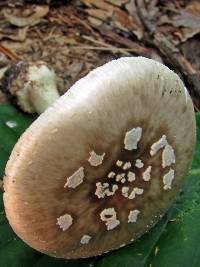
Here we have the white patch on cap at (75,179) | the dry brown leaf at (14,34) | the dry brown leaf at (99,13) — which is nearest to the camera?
the white patch on cap at (75,179)

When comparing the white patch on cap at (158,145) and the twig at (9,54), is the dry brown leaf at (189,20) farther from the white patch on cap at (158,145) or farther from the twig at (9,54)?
the white patch on cap at (158,145)

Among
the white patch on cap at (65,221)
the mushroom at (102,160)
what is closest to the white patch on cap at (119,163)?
the mushroom at (102,160)

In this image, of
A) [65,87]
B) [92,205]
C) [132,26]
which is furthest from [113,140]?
[132,26]

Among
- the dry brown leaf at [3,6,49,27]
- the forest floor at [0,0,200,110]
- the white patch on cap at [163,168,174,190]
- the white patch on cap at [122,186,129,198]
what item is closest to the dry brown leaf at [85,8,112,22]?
the forest floor at [0,0,200,110]

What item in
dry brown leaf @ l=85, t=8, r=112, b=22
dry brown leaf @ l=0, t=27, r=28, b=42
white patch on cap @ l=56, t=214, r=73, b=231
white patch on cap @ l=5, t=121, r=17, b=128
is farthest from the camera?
dry brown leaf @ l=85, t=8, r=112, b=22

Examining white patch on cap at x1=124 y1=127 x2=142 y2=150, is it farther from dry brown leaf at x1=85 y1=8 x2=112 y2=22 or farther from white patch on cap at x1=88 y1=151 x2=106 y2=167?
dry brown leaf at x1=85 y1=8 x2=112 y2=22

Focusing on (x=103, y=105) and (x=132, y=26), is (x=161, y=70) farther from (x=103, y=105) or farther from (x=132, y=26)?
(x=132, y=26)

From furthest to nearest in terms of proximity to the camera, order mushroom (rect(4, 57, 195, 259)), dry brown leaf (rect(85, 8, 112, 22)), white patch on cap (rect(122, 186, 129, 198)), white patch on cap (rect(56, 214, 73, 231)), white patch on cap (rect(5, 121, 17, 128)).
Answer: dry brown leaf (rect(85, 8, 112, 22)) < white patch on cap (rect(5, 121, 17, 128)) < white patch on cap (rect(122, 186, 129, 198)) < white patch on cap (rect(56, 214, 73, 231)) < mushroom (rect(4, 57, 195, 259))
